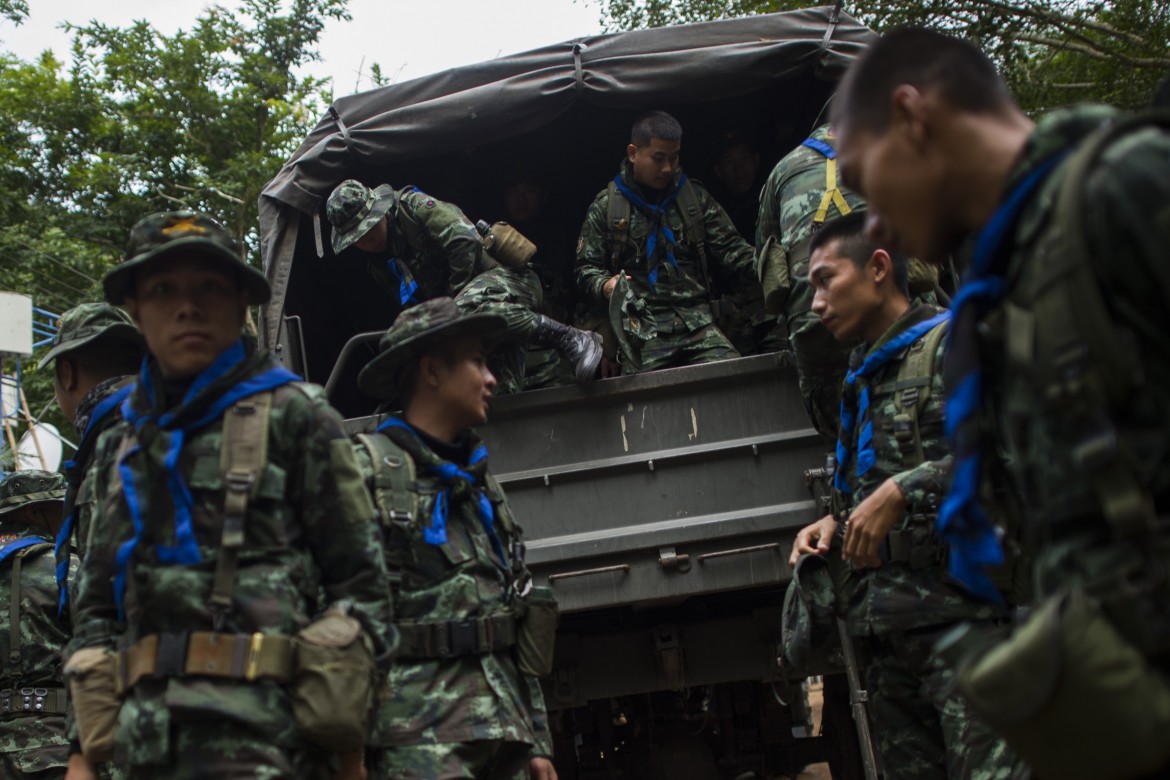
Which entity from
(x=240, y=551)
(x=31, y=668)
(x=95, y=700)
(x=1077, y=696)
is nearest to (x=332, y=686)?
(x=240, y=551)

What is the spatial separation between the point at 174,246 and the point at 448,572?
3.97ft

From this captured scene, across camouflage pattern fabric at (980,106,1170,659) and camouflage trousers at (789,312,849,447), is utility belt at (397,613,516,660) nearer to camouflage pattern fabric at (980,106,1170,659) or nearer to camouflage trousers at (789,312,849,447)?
camouflage trousers at (789,312,849,447)

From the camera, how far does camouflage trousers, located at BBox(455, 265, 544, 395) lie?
17.5ft

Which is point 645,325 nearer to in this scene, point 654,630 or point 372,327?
point 654,630

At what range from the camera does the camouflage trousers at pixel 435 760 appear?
322cm

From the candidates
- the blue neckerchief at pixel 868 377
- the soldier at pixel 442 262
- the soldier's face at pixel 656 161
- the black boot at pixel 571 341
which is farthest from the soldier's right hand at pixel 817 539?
the soldier's face at pixel 656 161

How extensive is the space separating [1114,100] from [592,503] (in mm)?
9077

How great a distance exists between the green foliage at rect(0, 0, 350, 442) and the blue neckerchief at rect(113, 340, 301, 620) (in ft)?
50.3

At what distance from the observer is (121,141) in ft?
60.1

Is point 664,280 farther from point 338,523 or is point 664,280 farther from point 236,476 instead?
point 236,476

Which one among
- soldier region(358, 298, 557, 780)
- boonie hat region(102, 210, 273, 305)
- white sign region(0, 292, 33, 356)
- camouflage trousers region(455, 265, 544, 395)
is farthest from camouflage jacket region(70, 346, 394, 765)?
white sign region(0, 292, 33, 356)

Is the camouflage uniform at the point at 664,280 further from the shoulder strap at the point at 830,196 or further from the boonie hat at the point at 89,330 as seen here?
the boonie hat at the point at 89,330

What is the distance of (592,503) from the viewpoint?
4852mm

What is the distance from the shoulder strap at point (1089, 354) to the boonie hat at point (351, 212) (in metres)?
4.16
